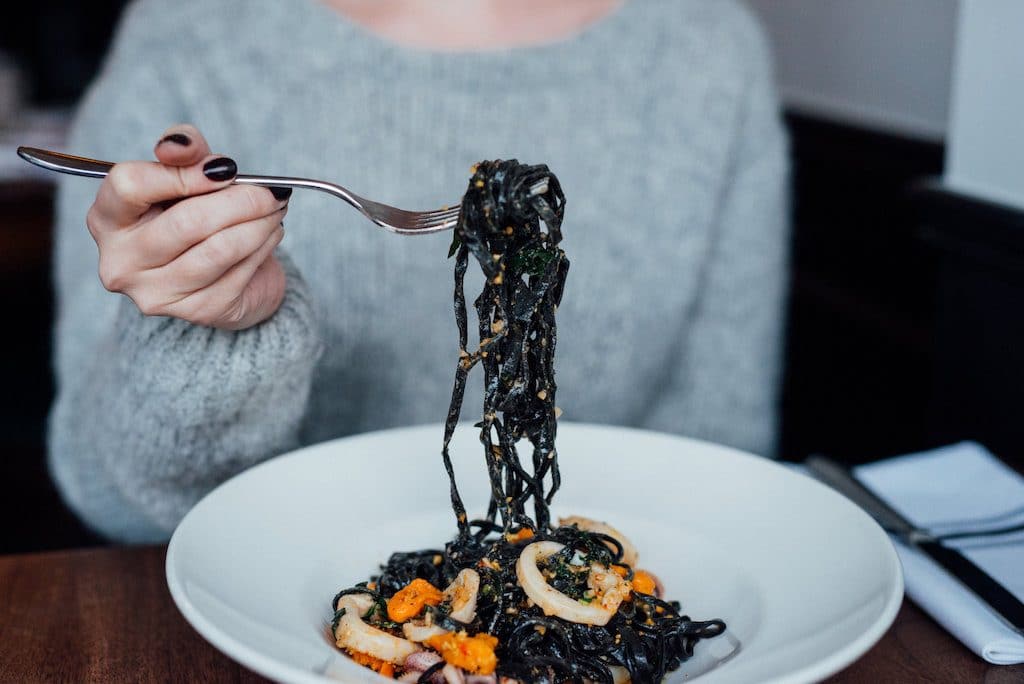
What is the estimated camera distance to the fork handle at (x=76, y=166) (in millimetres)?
874

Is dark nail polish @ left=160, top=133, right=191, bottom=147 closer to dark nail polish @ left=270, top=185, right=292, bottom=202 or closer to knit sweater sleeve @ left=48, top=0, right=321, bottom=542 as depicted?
dark nail polish @ left=270, top=185, right=292, bottom=202

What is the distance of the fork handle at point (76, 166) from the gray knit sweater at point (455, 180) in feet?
2.01

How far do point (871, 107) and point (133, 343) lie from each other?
77.2 inches

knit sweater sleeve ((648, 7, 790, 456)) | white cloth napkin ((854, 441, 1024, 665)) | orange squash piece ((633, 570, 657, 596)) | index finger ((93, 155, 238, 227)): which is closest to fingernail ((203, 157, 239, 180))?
index finger ((93, 155, 238, 227))

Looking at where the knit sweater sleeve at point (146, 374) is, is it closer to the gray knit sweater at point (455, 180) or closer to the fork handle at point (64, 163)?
the gray knit sweater at point (455, 180)

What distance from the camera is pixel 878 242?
7.47 ft

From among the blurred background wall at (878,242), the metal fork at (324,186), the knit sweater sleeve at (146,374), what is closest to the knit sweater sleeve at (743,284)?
the blurred background wall at (878,242)

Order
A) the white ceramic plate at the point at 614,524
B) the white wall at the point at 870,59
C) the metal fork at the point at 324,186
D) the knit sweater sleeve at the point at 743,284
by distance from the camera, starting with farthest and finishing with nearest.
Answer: the white wall at the point at 870,59
the knit sweater sleeve at the point at 743,284
the metal fork at the point at 324,186
the white ceramic plate at the point at 614,524

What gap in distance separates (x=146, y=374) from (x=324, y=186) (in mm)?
363

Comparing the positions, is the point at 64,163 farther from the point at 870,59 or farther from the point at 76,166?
the point at 870,59

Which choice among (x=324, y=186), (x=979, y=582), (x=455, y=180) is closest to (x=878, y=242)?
(x=455, y=180)

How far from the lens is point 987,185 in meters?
1.62

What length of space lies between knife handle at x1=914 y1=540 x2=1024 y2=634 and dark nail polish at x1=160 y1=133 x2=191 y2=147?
867 mm

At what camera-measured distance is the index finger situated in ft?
2.79
